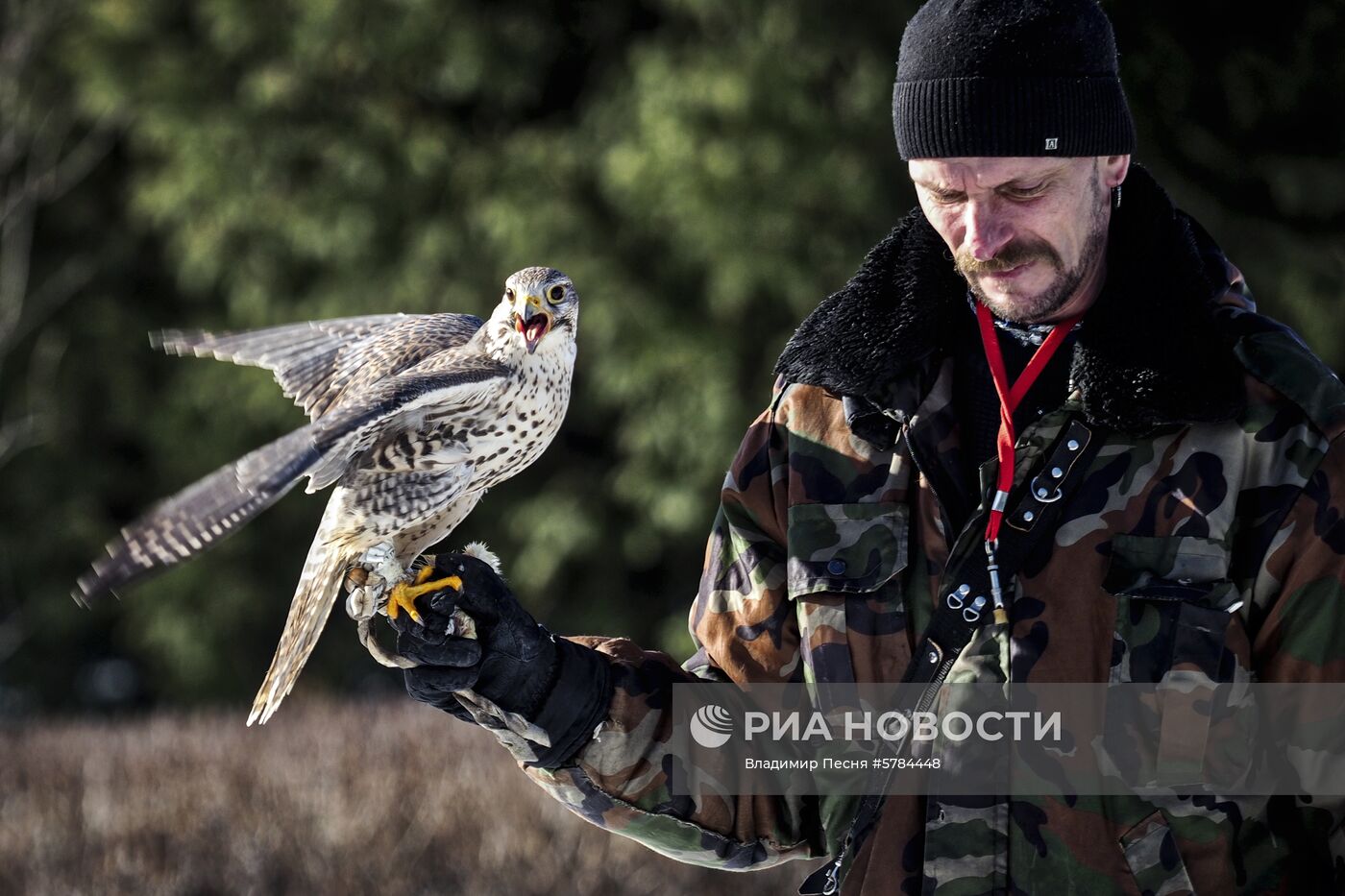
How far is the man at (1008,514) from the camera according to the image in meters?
1.68

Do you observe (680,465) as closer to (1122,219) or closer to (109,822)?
(109,822)

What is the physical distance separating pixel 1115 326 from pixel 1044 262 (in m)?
0.12

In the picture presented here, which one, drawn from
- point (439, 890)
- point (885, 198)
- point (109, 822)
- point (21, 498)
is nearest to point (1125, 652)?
point (439, 890)

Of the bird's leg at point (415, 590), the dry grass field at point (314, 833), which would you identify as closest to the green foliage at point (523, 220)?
the dry grass field at point (314, 833)

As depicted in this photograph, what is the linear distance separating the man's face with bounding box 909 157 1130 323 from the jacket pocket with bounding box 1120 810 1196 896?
64cm

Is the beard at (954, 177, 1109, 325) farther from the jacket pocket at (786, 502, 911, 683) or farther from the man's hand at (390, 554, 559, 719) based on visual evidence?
the man's hand at (390, 554, 559, 719)

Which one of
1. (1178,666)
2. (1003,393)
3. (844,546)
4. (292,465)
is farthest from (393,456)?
(1178,666)

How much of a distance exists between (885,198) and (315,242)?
9.13 feet

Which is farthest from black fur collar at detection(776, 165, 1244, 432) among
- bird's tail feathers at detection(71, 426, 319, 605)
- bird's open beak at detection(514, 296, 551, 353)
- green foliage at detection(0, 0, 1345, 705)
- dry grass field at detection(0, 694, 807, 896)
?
green foliage at detection(0, 0, 1345, 705)

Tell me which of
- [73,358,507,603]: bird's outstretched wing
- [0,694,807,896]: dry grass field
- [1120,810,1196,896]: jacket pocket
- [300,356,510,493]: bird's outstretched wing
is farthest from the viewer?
[0,694,807,896]: dry grass field

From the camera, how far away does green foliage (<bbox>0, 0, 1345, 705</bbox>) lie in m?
5.52

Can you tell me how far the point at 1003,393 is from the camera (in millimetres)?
1828

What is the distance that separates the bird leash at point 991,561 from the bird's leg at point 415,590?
61 cm

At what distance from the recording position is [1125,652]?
1.71m
